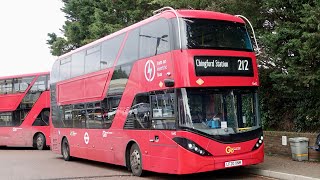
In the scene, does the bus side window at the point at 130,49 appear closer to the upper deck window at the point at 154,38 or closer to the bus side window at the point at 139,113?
the upper deck window at the point at 154,38

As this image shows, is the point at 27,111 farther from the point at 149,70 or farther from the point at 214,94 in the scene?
the point at 214,94

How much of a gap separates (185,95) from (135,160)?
2.91 m

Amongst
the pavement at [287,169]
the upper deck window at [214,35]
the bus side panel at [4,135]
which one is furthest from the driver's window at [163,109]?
the bus side panel at [4,135]

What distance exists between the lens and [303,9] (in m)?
12.2

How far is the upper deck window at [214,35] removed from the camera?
32.8 ft

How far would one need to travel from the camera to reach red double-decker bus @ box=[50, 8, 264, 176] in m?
9.68

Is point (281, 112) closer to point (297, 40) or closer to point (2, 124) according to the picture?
point (297, 40)

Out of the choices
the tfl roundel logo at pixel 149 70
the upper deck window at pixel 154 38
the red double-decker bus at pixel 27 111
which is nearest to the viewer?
the upper deck window at pixel 154 38

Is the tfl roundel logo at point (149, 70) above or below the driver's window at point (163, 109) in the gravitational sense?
above

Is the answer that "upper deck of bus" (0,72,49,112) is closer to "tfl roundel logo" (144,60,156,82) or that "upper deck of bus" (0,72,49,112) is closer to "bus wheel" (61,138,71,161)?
"bus wheel" (61,138,71,161)

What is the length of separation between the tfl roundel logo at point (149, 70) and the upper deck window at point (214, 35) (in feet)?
4.16

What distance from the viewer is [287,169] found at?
35.6ft

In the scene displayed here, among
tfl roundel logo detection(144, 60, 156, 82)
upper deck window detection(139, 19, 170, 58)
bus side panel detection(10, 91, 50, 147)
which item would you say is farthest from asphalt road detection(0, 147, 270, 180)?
bus side panel detection(10, 91, 50, 147)

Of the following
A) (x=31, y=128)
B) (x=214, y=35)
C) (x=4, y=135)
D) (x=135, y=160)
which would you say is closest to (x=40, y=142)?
(x=31, y=128)
